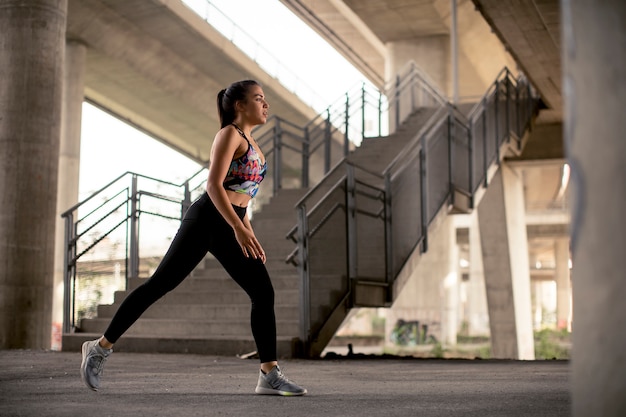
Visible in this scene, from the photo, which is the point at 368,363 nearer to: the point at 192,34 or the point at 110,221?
the point at 110,221

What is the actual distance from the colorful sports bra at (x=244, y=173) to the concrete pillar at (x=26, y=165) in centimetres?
739

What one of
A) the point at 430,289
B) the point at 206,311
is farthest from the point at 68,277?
the point at 430,289

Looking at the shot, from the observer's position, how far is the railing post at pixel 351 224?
31.9ft

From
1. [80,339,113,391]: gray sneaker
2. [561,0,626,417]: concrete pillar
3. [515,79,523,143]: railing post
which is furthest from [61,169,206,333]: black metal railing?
[561,0,626,417]: concrete pillar

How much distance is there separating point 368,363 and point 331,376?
180 cm

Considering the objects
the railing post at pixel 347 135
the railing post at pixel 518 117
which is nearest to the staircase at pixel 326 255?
the railing post at pixel 347 135

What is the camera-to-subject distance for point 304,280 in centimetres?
890

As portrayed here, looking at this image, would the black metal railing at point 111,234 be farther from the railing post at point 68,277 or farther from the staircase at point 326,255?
the staircase at point 326,255

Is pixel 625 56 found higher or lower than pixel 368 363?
higher

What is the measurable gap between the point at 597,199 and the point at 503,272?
64.4 ft

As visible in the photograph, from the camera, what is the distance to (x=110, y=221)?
11898 mm

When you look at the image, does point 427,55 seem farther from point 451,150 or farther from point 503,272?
point 451,150

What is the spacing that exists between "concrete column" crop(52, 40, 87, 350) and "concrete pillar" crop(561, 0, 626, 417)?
23.1 m

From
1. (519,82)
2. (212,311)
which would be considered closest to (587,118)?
(212,311)
